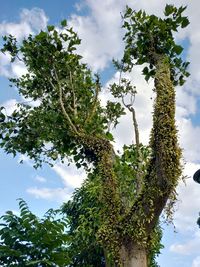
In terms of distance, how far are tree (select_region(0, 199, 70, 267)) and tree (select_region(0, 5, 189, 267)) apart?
1641mm

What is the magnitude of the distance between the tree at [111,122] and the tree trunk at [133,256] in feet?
0.08

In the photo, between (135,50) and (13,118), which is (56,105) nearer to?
(13,118)

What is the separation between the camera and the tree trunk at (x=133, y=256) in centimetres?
1098

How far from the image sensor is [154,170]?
1149 cm

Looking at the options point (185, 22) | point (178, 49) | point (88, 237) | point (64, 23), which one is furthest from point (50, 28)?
point (88, 237)

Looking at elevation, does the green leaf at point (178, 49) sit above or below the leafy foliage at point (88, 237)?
below

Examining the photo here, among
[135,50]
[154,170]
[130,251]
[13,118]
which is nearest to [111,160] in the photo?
[154,170]

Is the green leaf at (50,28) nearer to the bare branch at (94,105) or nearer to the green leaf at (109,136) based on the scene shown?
the bare branch at (94,105)

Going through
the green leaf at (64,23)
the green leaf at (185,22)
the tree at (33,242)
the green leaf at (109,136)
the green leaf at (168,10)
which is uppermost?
the green leaf at (64,23)

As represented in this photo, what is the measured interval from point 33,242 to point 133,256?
8.54 feet

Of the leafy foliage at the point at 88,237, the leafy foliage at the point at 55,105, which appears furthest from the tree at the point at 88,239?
the leafy foliage at the point at 55,105

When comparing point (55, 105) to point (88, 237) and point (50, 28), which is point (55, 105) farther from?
point (88, 237)

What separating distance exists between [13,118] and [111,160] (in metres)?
5.15

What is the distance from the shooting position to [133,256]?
434 inches
